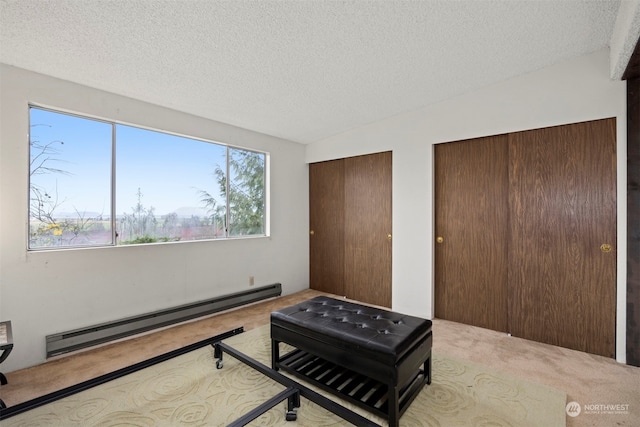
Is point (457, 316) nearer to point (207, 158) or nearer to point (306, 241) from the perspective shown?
point (306, 241)

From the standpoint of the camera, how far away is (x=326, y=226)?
15.2 ft

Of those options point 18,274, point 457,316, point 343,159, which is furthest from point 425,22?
point 18,274

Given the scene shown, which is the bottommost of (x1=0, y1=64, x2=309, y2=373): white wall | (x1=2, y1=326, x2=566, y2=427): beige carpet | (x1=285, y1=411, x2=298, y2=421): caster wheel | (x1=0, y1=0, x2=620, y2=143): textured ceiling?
(x1=2, y1=326, x2=566, y2=427): beige carpet

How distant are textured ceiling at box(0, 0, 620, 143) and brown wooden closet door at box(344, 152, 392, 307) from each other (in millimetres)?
1103

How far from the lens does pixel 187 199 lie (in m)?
3.49

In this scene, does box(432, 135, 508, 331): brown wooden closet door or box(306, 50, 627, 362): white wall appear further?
box(432, 135, 508, 331): brown wooden closet door

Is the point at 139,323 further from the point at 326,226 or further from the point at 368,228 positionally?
the point at 368,228

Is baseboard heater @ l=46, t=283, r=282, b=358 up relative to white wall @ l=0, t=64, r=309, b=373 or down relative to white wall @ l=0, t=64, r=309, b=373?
down

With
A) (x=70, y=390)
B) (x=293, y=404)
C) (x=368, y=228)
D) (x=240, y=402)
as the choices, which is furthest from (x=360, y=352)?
(x=368, y=228)

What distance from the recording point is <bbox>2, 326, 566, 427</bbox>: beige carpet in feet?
5.71

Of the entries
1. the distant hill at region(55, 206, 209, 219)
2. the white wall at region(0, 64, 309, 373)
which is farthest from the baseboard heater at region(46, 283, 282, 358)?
the distant hill at region(55, 206, 209, 219)

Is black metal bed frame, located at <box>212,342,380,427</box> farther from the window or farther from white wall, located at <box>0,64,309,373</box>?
the window

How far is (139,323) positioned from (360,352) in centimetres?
236

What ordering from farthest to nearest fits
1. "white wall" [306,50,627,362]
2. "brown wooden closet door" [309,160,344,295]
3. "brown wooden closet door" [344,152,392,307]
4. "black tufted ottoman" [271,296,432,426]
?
"brown wooden closet door" [309,160,344,295], "brown wooden closet door" [344,152,392,307], "white wall" [306,50,627,362], "black tufted ottoman" [271,296,432,426]
